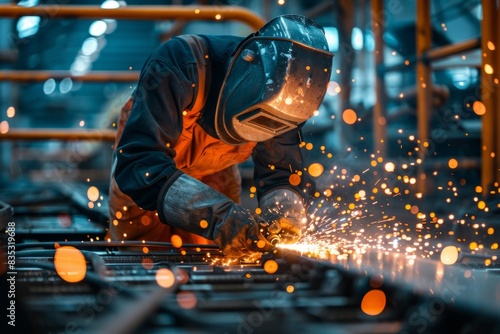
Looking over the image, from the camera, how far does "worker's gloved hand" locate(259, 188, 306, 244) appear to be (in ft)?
9.00

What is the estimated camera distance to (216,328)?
1.24 meters

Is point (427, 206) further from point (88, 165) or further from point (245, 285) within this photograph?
point (88, 165)

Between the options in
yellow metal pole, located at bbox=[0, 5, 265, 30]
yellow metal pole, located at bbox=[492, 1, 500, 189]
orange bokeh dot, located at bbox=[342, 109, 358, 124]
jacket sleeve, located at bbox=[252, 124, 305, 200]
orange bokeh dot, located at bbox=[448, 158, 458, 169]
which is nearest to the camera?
jacket sleeve, located at bbox=[252, 124, 305, 200]

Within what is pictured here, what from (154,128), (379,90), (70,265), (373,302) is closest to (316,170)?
(379,90)

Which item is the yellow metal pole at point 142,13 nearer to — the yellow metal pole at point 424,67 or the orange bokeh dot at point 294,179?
the yellow metal pole at point 424,67

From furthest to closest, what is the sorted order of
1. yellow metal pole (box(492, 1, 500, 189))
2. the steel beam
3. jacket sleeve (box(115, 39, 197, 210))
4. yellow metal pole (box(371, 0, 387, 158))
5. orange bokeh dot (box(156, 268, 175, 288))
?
the steel beam < yellow metal pole (box(371, 0, 387, 158)) < yellow metal pole (box(492, 1, 500, 189)) < jacket sleeve (box(115, 39, 197, 210)) < orange bokeh dot (box(156, 268, 175, 288))

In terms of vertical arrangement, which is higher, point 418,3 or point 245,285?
point 418,3

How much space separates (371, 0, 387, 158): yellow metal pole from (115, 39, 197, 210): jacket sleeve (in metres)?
2.73

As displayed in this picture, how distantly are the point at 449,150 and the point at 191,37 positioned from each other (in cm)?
396

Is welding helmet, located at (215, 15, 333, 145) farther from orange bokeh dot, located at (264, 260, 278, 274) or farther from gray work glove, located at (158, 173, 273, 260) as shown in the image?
orange bokeh dot, located at (264, 260, 278, 274)

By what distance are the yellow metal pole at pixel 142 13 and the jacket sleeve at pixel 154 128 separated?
176 cm

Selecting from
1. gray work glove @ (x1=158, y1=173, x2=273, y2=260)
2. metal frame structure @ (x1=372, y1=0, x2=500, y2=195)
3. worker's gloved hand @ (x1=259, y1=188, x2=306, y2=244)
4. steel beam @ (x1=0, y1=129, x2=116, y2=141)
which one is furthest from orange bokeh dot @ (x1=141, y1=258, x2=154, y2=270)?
steel beam @ (x1=0, y1=129, x2=116, y2=141)

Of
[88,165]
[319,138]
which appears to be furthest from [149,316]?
[88,165]

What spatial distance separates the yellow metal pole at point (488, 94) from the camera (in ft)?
11.9
